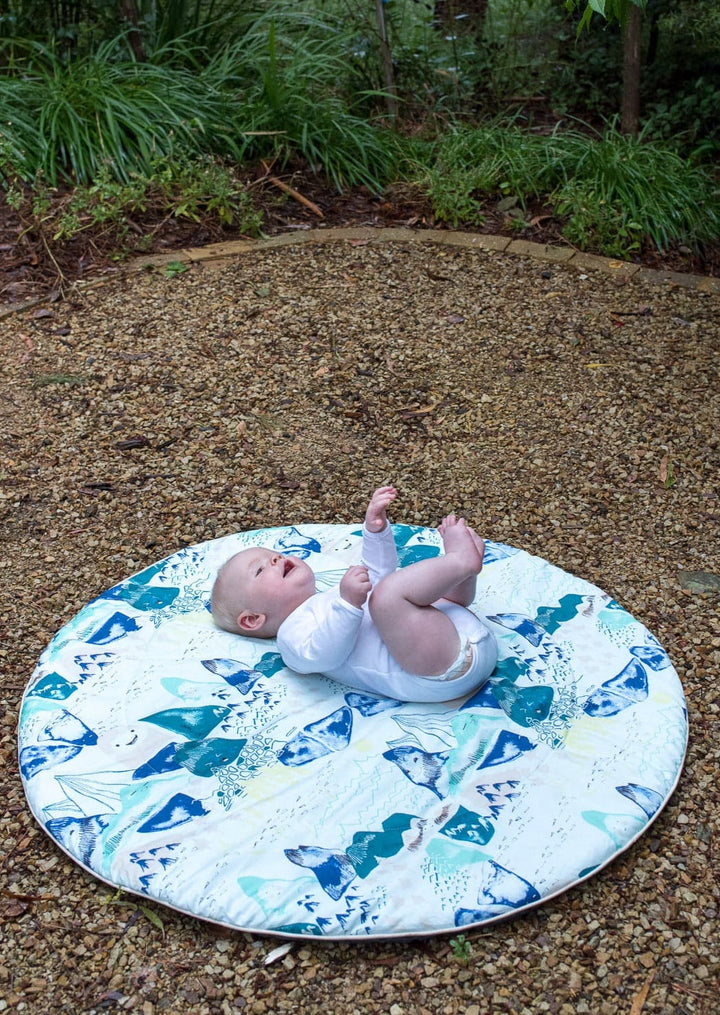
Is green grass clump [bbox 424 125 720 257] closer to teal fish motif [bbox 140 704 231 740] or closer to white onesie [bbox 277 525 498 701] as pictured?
white onesie [bbox 277 525 498 701]

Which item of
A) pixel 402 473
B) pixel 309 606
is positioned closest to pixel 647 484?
pixel 402 473

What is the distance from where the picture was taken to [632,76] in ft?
17.3

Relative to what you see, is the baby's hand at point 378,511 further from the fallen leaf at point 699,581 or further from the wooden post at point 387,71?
the wooden post at point 387,71

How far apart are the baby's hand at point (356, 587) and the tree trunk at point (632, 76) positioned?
3.93 m

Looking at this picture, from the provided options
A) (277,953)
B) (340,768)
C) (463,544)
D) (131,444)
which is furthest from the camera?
(131,444)

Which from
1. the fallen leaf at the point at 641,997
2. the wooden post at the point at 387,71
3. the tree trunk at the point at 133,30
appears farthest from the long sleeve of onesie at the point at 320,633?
the tree trunk at the point at 133,30

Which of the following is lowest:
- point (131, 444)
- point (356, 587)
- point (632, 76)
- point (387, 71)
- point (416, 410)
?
point (131, 444)

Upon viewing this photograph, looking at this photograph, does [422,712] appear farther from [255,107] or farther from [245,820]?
[255,107]

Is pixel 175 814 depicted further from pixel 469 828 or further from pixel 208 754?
pixel 469 828

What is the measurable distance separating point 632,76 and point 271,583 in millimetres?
4002

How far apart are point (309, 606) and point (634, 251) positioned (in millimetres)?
3084

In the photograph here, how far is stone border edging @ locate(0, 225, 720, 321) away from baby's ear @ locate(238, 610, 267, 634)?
2464mm

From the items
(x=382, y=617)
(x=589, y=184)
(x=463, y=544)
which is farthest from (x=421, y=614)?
(x=589, y=184)

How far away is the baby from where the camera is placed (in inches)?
92.9
